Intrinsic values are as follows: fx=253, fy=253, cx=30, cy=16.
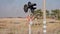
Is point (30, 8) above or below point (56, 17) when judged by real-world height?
above

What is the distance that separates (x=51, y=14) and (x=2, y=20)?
41.2 ft

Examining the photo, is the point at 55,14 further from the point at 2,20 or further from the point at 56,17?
the point at 2,20

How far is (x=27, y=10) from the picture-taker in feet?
62.4

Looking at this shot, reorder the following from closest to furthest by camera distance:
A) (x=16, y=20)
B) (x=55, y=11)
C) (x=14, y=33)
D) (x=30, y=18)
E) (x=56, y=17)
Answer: (x=30, y=18) → (x=14, y=33) → (x=16, y=20) → (x=56, y=17) → (x=55, y=11)

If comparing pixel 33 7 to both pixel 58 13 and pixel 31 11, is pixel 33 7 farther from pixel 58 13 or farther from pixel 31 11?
pixel 58 13

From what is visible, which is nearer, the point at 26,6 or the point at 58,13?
the point at 26,6

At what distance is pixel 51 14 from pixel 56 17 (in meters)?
1.90

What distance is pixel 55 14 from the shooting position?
6288cm

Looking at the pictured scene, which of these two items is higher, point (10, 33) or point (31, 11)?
point (31, 11)

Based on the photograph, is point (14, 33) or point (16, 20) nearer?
point (14, 33)

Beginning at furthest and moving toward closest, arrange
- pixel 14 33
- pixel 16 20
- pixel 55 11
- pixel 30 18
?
pixel 55 11 < pixel 16 20 < pixel 14 33 < pixel 30 18

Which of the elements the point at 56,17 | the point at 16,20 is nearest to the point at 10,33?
the point at 16,20

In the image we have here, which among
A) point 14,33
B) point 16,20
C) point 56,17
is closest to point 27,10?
point 14,33

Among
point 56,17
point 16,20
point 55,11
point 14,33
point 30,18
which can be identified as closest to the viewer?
point 30,18
